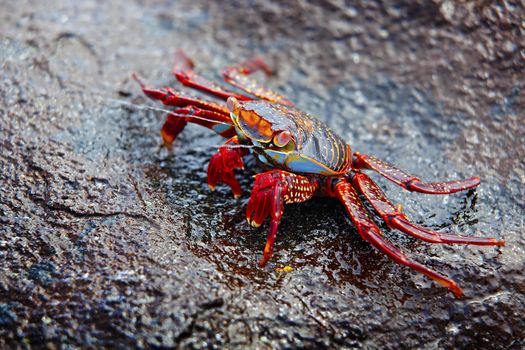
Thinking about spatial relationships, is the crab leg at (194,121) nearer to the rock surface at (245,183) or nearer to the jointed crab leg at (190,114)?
the jointed crab leg at (190,114)

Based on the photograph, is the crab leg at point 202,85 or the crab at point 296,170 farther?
the crab leg at point 202,85

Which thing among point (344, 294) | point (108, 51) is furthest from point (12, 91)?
point (344, 294)

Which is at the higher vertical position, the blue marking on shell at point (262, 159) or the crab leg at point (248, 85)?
the crab leg at point (248, 85)

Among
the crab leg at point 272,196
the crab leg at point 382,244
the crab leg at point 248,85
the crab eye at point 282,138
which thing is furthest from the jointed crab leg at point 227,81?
the crab leg at point 382,244

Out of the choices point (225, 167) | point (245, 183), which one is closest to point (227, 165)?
point (225, 167)

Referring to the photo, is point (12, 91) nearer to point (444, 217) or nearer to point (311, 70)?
point (311, 70)

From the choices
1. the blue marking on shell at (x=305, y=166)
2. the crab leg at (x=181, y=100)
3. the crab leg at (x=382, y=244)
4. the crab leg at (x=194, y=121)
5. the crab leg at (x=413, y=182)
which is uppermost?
the crab leg at (x=181, y=100)

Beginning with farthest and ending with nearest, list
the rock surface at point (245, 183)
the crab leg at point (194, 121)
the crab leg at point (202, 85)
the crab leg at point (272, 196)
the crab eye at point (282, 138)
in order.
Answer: the crab leg at point (202, 85) < the crab leg at point (194, 121) < the crab eye at point (282, 138) < the crab leg at point (272, 196) < the rock surface at point (245, 183)

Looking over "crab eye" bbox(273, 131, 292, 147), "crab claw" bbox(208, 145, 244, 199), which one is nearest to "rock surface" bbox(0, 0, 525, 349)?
"crab claw" bbox(208, 145, 244, 199)
